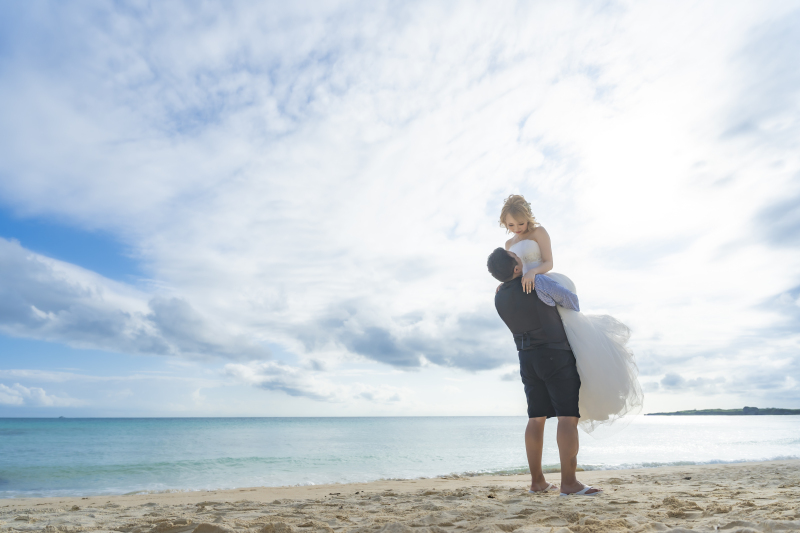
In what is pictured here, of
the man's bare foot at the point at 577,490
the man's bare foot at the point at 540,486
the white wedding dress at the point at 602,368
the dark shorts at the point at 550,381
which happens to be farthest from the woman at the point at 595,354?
the man's bare foot at the point at 540,486

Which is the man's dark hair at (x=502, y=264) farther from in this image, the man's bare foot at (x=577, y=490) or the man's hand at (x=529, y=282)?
the man's bare foot at (x=577, y=490)

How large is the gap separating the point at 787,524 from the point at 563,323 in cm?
192

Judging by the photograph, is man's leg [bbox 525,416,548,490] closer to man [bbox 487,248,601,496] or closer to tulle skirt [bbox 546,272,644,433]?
man [bbox 487,248,601,496]

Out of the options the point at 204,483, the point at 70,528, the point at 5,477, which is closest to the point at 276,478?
the point at 204,483

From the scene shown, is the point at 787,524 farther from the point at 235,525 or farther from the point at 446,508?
the point at 235,525

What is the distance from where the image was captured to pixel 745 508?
255 cm

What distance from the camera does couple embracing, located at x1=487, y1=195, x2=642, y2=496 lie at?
11.3 ft

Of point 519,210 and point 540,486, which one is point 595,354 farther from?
point 519,210

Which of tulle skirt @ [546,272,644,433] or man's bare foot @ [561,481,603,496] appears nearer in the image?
man's bare foot @ [561,481,603,496]

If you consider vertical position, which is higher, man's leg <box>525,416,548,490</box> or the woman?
the woman

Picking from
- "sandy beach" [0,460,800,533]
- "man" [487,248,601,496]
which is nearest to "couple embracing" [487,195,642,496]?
"man" [487,248,601,496]

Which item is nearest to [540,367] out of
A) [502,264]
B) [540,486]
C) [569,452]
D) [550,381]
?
[550,381]

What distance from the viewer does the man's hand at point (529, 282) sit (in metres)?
3.58

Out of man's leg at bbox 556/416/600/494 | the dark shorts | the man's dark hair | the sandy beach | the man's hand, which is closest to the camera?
the sandy beach
